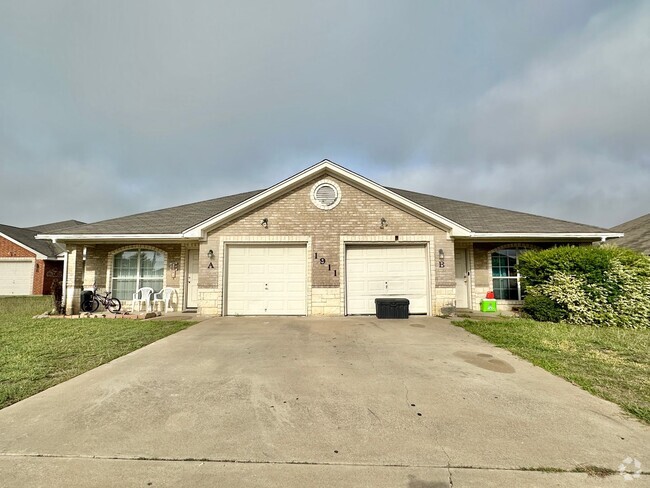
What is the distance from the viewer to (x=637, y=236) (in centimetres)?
1936

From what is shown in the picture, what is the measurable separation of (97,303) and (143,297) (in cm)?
189

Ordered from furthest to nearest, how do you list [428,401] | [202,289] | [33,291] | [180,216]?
1. [33,291]
2. [180,216]
3. [202,289]
4. [428,401]

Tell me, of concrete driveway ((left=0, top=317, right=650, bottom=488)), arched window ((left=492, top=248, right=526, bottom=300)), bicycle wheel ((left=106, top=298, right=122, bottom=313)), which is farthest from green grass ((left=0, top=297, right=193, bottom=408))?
arched window ((left=492, top=248, right=526, bottom=300))

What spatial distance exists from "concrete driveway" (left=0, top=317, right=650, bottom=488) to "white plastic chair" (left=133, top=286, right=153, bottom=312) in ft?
22.7

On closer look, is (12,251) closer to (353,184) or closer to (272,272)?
(272,272)

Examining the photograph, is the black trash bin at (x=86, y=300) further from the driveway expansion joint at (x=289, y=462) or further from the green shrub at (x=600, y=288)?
the green shrub at (x=600, y=288)

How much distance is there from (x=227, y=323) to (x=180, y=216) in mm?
6518

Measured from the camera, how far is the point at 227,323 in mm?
9750

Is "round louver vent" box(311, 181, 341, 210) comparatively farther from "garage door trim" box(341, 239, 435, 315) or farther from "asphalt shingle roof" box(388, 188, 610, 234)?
"asphalt shingle roof" box(388, 188, 610, 234)

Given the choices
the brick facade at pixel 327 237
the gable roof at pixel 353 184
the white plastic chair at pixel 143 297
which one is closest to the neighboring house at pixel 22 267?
the gable roof at pixel 353 184

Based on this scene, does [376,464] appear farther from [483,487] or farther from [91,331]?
[91,331]

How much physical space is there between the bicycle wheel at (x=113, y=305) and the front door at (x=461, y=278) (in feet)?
44.9

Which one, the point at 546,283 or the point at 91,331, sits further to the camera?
the point at 546,283

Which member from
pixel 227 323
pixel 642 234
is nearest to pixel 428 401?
pixel 227 323
